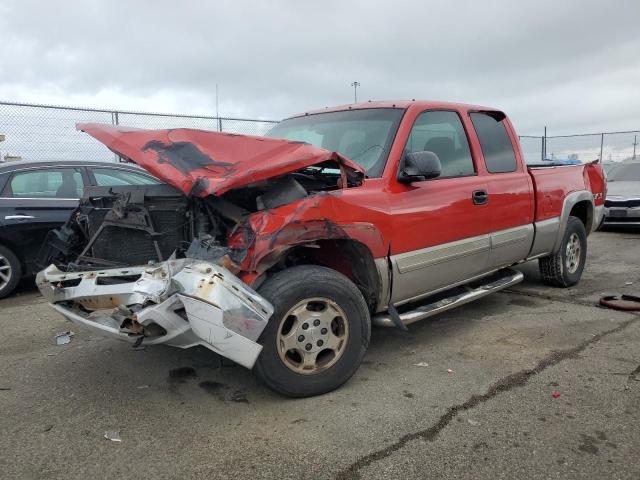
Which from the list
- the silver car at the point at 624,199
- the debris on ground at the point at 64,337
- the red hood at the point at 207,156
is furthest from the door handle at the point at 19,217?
the silver car at the point at 624,199

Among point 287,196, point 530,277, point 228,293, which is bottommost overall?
point 530,277

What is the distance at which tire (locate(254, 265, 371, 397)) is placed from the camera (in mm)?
2854

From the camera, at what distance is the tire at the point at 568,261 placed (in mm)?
5570

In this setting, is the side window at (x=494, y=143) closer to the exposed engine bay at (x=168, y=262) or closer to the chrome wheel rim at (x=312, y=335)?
the exposed engine bay at (x=168, y=262)

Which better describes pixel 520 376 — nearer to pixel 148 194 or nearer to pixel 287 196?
pixel 287 196

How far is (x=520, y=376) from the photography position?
3.38m

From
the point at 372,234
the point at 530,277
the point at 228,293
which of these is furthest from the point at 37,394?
the point at 530,277

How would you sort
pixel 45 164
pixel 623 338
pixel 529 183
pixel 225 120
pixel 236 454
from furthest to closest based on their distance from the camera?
pixel 225 120 → pixel 45 164 → pixel 529 183 → pixel 623 338 → pixel 236 454

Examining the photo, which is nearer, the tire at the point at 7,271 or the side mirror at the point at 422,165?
the side mirror at the point at 422,165

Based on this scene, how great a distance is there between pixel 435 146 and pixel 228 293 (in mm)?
2314

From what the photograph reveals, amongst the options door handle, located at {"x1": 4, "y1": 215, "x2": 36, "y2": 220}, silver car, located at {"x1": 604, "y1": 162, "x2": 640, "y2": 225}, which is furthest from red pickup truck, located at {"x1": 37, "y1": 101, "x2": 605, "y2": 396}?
silver car, located at {"x1": 604, "y1": 162, "x2": 640, "y2": 225}

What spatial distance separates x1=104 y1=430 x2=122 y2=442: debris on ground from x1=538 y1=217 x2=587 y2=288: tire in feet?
15.4

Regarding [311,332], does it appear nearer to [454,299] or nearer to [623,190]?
[454,299]

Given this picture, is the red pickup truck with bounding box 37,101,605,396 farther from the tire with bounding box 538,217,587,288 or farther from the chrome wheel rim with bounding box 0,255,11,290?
the chrome wheel rim with bounding box 0,255,11,290
